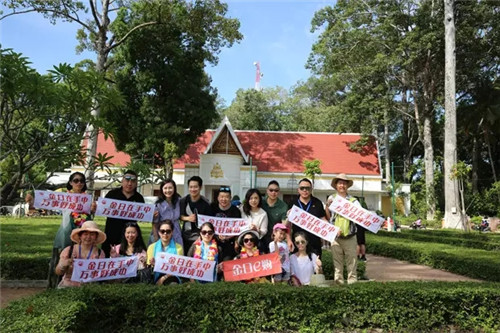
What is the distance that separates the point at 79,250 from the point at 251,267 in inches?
84.4

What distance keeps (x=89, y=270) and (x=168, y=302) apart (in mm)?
1118

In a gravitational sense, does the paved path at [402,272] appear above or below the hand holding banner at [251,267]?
below

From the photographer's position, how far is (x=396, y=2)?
24.8 m

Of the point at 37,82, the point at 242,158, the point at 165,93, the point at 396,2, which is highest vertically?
the point at 396,2

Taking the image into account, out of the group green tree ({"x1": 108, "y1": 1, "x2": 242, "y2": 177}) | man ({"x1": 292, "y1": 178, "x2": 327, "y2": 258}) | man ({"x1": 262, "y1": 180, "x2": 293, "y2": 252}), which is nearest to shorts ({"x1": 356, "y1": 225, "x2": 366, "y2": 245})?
man ({"x1": 292, "y1": 178, "x2": 327, "y2": 258})

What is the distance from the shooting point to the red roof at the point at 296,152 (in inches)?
1185

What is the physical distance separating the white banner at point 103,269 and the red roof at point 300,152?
80.2ft

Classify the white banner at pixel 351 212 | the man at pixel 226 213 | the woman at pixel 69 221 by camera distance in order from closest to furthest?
the woman at pixel 69 221 < the man at pixel 226 213 < the white banner at pixel 351 212

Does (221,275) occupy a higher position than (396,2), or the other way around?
(396,2)

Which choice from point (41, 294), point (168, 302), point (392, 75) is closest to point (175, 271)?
point (168, 302)

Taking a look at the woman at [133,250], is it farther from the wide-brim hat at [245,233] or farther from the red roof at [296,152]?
the red roof at [296,152]

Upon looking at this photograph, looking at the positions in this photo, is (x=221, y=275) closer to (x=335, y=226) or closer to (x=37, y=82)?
(x=335, y=226)

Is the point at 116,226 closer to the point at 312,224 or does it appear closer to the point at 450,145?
the point at 312,224

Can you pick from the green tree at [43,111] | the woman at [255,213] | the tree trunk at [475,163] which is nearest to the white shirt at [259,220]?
the woman at [255,213]
